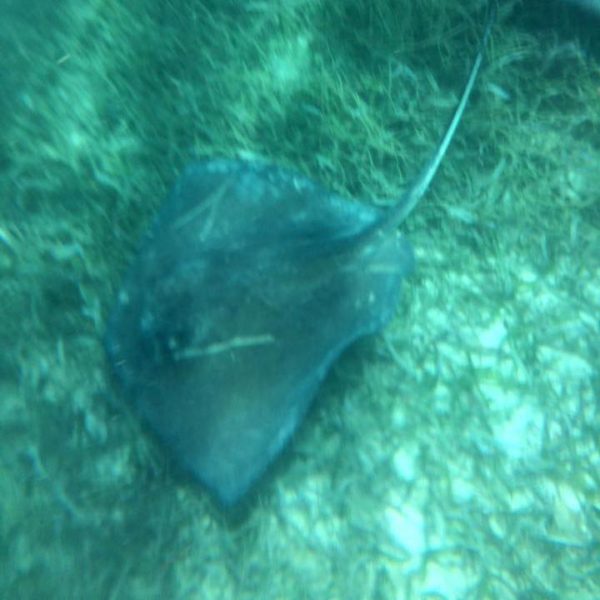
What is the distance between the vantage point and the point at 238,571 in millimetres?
3057

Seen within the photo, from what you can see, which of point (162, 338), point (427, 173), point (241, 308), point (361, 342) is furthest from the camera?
point (361, 342)

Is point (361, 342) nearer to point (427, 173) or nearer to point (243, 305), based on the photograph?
point (243, 305)

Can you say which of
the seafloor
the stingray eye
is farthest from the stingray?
the seafloor

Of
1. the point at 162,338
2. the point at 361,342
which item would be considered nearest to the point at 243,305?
the point at 162,338

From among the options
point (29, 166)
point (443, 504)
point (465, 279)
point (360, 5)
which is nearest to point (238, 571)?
point (443, 504)

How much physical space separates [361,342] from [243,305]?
0.89 metres

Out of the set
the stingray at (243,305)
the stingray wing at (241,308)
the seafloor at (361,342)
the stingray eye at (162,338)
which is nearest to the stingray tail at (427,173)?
the stingray at (243,305)

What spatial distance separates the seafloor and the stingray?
1.31ft

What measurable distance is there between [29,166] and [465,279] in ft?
9.61

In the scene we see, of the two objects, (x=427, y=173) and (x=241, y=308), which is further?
(x=427, y=173)

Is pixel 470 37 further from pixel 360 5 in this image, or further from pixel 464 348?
pixel 464 348

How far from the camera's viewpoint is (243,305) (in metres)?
2.91

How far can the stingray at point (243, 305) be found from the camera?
2.78m

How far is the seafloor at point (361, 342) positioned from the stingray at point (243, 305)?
0.40 metres
